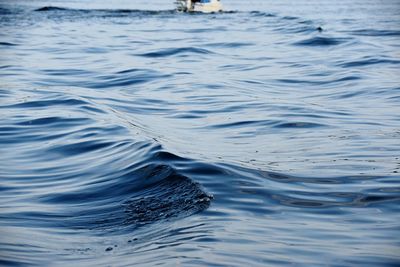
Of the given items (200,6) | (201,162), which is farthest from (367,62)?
(200,6)

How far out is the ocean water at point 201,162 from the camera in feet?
21.5

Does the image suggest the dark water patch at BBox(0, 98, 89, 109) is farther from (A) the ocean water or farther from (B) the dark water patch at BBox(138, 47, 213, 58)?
(B) the dark water patch at BBox(138, 47, 213, 58)

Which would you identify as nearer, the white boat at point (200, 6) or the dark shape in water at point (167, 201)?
the dark shape in water at point (167, 201)

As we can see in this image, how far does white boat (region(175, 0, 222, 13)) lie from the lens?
58.4m

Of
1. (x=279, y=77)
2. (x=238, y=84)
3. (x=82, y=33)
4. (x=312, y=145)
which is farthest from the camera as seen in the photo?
(x=82, y=33)

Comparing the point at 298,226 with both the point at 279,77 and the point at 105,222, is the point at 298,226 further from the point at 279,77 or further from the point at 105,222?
the point at 279,77

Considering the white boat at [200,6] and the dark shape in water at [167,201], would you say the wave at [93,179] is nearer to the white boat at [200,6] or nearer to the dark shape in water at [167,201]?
the dark shape in water at [167,201]

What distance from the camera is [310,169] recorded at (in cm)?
933

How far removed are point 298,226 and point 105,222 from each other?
189 centimetres

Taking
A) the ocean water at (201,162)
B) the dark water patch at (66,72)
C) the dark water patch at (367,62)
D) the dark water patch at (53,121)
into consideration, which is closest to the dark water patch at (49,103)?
the ocean water at (201,162)

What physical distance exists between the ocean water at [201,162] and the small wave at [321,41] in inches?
215

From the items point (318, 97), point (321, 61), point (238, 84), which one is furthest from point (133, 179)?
point (321, 61)

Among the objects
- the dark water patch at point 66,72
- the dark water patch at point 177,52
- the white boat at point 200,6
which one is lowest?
the white boat at point 200,6

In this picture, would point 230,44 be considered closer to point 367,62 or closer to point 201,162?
point 367,62
